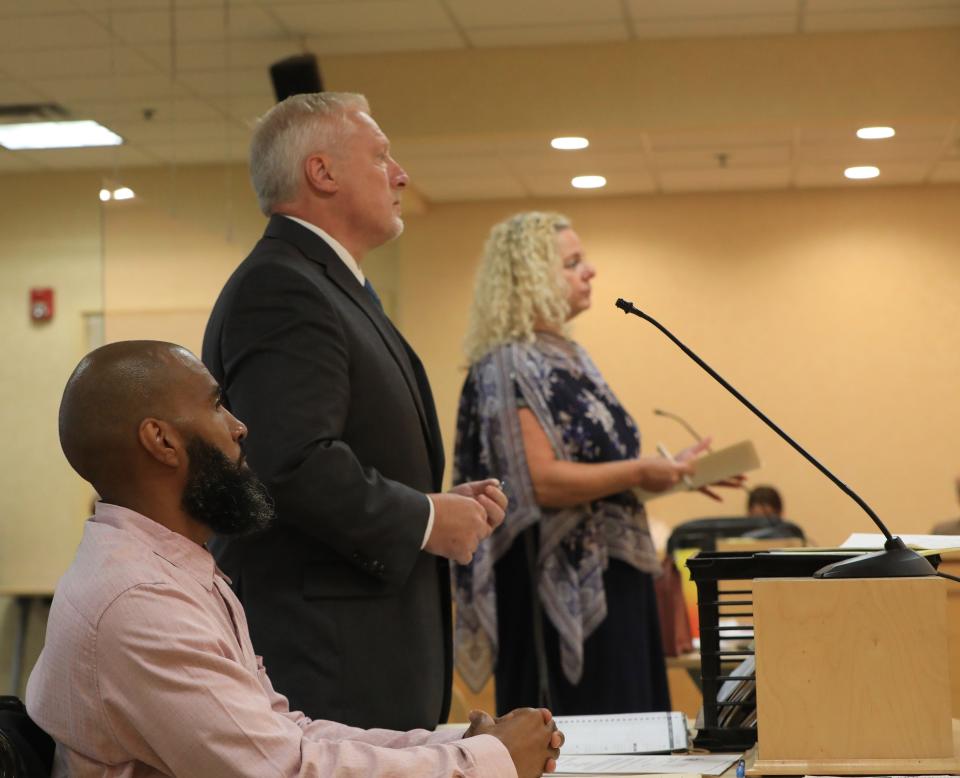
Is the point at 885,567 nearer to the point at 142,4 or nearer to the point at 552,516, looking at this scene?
the point at 552,516

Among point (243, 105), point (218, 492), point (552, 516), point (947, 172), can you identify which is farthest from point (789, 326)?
point (218, 492)

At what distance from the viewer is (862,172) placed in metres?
8.29

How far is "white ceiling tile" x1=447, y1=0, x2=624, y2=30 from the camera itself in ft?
18.9

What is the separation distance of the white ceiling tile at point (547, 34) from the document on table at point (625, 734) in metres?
4.63

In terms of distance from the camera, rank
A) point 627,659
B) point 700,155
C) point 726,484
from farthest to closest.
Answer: point 700,155 < point 726,484 < point 627,659

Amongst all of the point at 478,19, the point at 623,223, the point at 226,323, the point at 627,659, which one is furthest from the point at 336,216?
the point at 623,223

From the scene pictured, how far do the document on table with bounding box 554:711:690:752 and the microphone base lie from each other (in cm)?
33

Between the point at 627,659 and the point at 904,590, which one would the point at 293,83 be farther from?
the point at 904,590

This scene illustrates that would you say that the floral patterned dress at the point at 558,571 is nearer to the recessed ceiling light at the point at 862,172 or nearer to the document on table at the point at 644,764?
the document on table at the point at 644,764

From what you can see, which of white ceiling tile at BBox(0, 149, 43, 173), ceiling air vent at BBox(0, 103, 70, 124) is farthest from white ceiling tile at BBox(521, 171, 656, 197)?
white ceiling tile at BBox(0, 149, 43, 173)

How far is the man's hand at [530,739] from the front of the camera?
54.2 inches

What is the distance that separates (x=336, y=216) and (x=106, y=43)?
4.24m

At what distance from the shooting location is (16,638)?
4.03m

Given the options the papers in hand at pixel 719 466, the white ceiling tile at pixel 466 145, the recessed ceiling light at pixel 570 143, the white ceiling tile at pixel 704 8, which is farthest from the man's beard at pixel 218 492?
the recessed ceiling light at pixel 570 143
